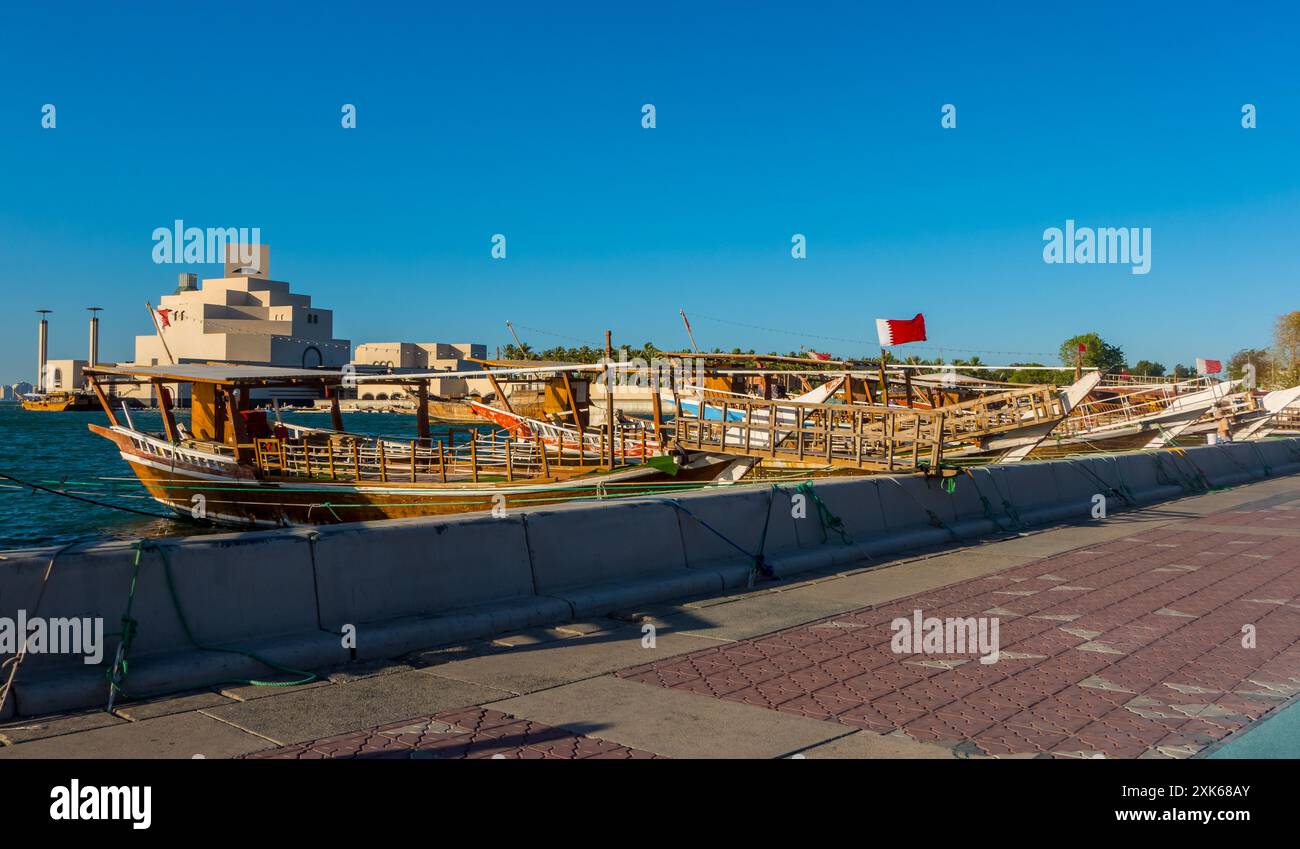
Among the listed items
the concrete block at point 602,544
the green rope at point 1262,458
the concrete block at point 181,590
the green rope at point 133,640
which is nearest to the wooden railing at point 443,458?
the concrete block at point 602,544

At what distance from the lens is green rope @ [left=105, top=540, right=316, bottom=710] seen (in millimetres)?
6664

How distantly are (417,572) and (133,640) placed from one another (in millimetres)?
2352

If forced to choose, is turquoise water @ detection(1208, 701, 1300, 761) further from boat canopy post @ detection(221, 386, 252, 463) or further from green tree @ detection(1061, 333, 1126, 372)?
green tree @ detection(1061, 333, 1126, 372)

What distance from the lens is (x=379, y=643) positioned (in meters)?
7.93

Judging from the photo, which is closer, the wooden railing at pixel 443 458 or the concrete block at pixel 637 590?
the concrete block at pixel 637 590

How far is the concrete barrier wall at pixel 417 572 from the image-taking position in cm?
682

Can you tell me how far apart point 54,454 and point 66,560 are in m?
76.0

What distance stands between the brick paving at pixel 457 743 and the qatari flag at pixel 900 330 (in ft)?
54.4

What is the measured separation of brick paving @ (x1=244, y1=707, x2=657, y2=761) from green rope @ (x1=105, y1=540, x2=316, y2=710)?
1343mm

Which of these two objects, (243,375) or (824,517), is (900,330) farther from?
(243,375)

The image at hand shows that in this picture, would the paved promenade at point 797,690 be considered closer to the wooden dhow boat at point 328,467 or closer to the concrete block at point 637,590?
the concrete block at point 637,590

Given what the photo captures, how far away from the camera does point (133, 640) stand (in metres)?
6.92

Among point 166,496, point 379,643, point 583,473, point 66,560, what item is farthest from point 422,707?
point 166,496
